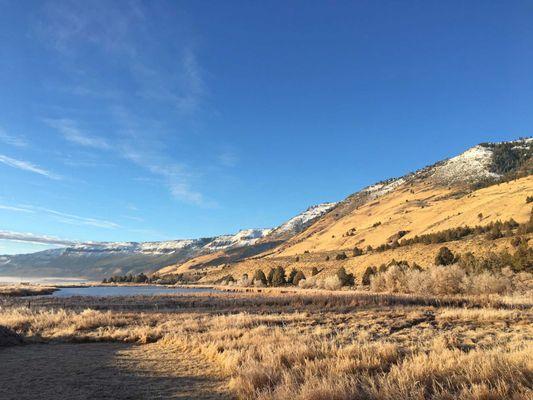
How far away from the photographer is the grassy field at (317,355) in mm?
7867

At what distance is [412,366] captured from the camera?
8906 mm

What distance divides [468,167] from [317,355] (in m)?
176

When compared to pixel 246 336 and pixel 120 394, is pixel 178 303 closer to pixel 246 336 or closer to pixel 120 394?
pixel 246 336

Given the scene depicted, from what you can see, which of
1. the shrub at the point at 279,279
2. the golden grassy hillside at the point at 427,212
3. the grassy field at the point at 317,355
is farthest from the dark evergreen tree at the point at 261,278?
the grassy field at the point at 317,355

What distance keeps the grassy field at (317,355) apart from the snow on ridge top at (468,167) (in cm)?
14289

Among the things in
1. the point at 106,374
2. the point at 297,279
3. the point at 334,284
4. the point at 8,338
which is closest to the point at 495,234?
the point at 334,284

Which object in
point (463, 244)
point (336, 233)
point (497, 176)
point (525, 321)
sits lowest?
point (525, 321)

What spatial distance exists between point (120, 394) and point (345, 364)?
5081mm

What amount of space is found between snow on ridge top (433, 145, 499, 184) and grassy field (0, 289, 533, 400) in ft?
469

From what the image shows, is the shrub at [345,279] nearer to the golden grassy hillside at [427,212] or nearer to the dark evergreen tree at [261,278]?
the dark evergreen tree at [261,278]

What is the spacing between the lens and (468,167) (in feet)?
556

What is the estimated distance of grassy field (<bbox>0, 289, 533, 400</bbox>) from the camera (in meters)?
7.87

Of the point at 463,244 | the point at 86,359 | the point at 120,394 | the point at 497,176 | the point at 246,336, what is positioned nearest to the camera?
the point at 120,394

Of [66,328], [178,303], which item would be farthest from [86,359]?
[178,303]
